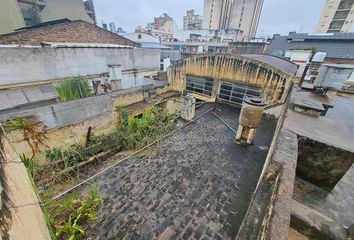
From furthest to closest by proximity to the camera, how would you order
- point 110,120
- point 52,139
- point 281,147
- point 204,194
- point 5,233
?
point 110,120, point 52,139, point 204,194, point 281,147, point 5,233

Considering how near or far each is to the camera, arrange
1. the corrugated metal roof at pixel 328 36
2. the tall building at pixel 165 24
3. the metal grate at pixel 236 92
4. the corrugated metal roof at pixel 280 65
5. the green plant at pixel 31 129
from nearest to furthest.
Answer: the green plant at pixel 31 129 < the corrugated metal roof at pixel 280 65 < the metal grate at pixel 236 92 < the corrugated metal roof at pixel 328 36 < the tall building at pixel 165 24

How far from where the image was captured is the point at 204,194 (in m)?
4.18

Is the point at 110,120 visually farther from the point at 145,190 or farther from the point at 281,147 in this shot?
the point at 281,147

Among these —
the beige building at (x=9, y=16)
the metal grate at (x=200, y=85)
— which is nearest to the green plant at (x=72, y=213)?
the metal grate at (x=200, y=85)

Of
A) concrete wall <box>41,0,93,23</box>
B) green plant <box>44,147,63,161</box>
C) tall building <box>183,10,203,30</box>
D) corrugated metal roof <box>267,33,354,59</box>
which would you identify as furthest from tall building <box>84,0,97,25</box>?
tall building <box>183,10,203,30</box>

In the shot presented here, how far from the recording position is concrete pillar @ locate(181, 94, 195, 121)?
Result: 7886 mm

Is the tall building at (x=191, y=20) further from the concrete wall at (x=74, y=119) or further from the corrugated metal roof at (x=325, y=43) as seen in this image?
the concrete wall at (x=74, y=119)

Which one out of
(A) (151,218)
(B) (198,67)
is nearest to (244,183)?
(A) (151,218)

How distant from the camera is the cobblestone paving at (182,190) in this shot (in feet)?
11.1

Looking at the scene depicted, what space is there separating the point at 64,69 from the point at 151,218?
9.87 m

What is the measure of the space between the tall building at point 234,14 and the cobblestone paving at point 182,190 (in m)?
44.7

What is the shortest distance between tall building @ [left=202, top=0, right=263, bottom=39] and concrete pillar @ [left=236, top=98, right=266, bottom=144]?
4340 cm

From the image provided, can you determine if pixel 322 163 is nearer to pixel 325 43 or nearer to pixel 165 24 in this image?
pixel 325 43

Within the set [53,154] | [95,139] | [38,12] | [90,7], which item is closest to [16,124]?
[53,154]
